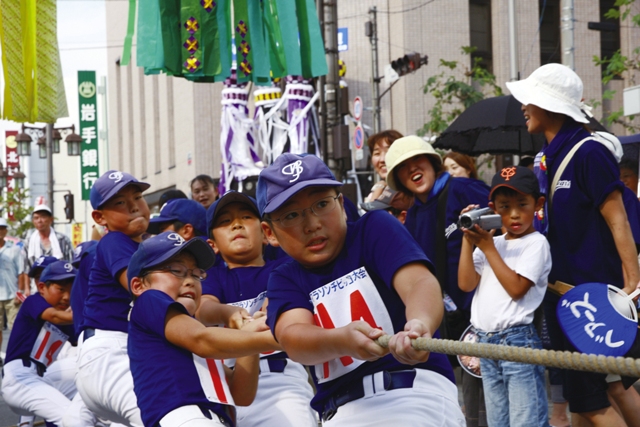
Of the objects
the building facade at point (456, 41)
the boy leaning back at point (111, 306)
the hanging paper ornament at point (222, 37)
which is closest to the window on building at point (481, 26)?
the building facade at point (456, 41)

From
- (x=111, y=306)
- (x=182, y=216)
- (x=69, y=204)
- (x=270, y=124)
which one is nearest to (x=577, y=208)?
(x=111, y=306)

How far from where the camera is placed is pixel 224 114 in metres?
18.7

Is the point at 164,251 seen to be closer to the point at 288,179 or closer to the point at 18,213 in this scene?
the point at 288,179

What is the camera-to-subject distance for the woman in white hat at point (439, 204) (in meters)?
5.94

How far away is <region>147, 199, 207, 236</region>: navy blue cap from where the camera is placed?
6375 millimetres

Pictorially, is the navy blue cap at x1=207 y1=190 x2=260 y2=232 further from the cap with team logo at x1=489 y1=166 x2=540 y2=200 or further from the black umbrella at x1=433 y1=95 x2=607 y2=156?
the black umbrella at x1=433 y1=95 x2=607 y2=156

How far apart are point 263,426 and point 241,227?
3.44 feet

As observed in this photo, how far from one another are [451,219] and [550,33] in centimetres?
1951

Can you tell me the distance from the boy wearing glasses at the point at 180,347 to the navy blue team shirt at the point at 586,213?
173cm

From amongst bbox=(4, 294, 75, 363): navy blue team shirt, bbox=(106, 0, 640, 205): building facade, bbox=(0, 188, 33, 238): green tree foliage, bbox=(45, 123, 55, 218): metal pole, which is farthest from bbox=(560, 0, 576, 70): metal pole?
bbox=(0, 188, 33, 238): green tree foliage

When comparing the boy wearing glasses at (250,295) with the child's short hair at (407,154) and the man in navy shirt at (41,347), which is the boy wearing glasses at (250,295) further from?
the man in navy shirt at (41,347)

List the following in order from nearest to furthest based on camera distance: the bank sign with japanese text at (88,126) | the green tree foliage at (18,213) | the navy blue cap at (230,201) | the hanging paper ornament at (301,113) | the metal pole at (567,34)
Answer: the navy blue cap at (230,201)
the metal pole at (567,34)
the hanging paper ornament at (301,113)
the bank sign with japanese text at (88,126)
the green tree foliage at (18,213)

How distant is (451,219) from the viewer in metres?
5.95

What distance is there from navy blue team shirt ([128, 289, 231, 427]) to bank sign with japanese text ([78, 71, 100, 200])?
28544 millimetres
